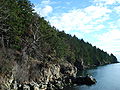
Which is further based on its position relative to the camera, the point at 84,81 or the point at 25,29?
the point at 84,81

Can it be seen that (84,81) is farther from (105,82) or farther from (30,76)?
(30,76)

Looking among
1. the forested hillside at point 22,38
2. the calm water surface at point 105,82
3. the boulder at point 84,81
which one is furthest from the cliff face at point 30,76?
the calm water surface at point 105,82

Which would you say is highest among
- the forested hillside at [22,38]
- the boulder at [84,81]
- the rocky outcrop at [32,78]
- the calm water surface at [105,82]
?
the forested hillside at [22,38]

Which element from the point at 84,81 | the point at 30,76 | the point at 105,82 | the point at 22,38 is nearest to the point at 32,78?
the point at 30,76

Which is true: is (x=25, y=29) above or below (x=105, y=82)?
above

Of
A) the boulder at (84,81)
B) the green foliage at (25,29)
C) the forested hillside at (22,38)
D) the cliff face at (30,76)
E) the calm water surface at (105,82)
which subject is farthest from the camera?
the boulder at (84,81)

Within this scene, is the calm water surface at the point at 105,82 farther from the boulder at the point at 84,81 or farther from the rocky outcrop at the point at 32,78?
the rocky outcrop at the point at 32,78

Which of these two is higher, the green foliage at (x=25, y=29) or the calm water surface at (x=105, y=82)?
the green foliage at (x=25, y=29)

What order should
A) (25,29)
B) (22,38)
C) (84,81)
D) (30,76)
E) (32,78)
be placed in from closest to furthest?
(30,76)
(32,78)
(22,38)
(25,29)
(84,81)

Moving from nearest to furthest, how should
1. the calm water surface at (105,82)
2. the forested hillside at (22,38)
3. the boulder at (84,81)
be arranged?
the forested hillside at (22,38), the calm water surface at (105,82), the boulder at (84,81)

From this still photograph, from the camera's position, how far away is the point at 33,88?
43344mm

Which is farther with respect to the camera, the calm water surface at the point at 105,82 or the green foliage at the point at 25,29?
the calm water surface at the point at 105,82

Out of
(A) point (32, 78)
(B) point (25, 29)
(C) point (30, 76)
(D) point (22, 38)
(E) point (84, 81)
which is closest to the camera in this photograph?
(C) point (30, 76)

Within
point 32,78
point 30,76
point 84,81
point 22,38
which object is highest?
point 22,38
